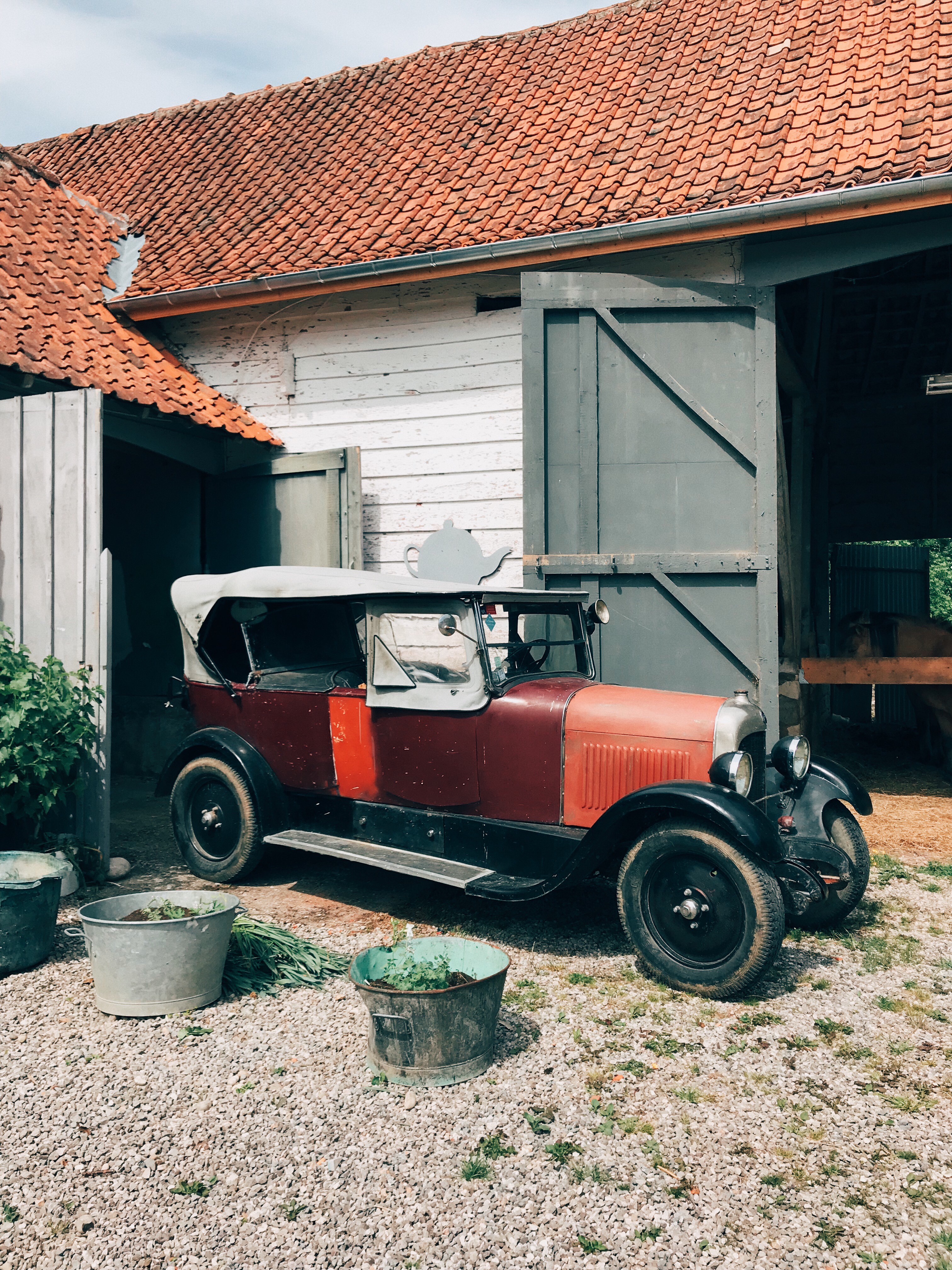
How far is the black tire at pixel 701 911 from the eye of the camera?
3752mm

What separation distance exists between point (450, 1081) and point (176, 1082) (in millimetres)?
924

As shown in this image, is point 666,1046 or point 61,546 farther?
point 61,546

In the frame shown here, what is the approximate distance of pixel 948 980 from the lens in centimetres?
418

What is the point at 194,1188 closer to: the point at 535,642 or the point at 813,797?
the point at 535,642

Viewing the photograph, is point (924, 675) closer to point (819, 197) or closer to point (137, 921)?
point (819, 197)

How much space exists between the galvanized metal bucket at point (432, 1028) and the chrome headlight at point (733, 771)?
132 centimetres

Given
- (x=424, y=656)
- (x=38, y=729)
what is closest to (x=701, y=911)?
(x=424, y=656)

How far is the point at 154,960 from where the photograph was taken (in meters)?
3.70

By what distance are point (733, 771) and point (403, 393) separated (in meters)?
4.69

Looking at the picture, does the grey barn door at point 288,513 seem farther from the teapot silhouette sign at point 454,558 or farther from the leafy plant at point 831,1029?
the leafy plant at point 831,1029

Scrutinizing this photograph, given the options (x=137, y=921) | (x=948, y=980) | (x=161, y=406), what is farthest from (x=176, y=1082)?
(x=161, y=406)

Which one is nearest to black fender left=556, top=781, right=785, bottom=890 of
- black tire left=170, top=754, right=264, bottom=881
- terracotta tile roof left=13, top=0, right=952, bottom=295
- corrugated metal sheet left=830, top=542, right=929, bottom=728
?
black tire left=170, top=754, right=264, bottom=881

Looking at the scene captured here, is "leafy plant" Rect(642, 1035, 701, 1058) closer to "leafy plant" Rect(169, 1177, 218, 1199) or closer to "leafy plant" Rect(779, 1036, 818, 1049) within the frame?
"leafy plant" Rect(779, 1036, 818, 1049)

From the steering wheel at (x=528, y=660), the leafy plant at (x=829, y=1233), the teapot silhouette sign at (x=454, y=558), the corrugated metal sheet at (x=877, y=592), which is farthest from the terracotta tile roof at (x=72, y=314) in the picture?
the corrugated metal sheet at (x=877, y=592)
